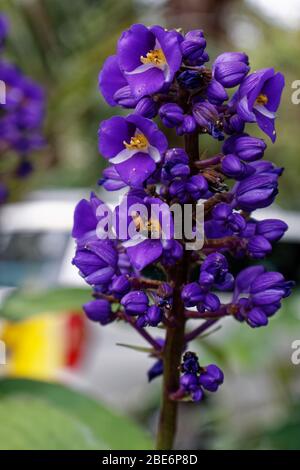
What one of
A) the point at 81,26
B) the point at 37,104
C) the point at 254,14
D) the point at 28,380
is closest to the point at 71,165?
the point at 81,26

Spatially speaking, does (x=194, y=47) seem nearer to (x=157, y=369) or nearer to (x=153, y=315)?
(x=153, y=315)

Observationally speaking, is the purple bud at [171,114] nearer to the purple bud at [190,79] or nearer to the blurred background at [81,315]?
the purple bud at [190,79]

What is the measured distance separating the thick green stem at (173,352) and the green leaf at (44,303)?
96 centimetres

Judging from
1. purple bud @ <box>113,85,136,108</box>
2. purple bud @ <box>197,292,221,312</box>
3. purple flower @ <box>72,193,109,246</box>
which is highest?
purple bud @ <box>113,85,136,108</box>

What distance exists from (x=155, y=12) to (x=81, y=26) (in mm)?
1862

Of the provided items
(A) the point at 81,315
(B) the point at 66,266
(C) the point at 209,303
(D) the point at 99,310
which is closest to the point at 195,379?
(C) the point at 209,303

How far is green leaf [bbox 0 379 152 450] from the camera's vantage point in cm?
177

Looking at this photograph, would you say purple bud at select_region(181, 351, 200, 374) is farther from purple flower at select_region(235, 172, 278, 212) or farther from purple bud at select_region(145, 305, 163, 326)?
purple flower at select_region(235, 172, 278, 212)

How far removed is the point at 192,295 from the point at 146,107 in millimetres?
399

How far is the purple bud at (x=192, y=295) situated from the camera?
1457 millimetres

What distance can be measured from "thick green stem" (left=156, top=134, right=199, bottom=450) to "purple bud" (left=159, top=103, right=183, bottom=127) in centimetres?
→ 7

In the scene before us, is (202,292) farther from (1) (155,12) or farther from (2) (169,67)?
(1) (155,12)

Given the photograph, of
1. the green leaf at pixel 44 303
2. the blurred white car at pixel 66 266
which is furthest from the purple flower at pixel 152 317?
the blurred white car at pixel 66 266

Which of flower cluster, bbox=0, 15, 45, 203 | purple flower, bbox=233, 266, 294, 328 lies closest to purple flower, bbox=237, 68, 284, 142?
purple flower, bbox=233, 266, 294, 328
